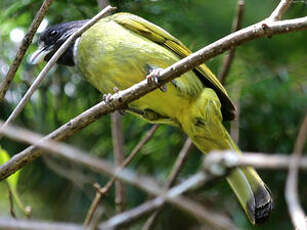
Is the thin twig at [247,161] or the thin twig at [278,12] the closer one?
the thin twig at [247,161]

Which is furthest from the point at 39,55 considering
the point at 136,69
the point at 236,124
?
the point at 236,124

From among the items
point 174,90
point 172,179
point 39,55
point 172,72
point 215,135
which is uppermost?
point 172,72

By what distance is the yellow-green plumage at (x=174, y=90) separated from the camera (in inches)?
123

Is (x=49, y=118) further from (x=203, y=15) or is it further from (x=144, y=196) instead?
(x=203, y=15)

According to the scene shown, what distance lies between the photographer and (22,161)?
2.33 m

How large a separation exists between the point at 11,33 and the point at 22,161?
5.20 feet

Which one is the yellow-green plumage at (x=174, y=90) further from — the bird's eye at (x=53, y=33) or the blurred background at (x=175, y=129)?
the blurred background at (x=175, y=129)

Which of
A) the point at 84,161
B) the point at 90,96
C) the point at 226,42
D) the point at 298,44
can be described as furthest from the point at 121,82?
the point at 84,161

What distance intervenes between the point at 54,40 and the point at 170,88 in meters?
0.85

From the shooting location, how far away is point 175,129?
13.3 feet

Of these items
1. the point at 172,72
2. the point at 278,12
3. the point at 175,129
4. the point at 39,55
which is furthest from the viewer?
the point at 175,129

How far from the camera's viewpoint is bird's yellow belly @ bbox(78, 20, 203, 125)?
3121mm

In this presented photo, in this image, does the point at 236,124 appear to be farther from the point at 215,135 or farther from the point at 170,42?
the point at 170,42

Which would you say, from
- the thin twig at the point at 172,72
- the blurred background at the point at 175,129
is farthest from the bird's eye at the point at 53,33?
the thin twig at the point at 172,72
